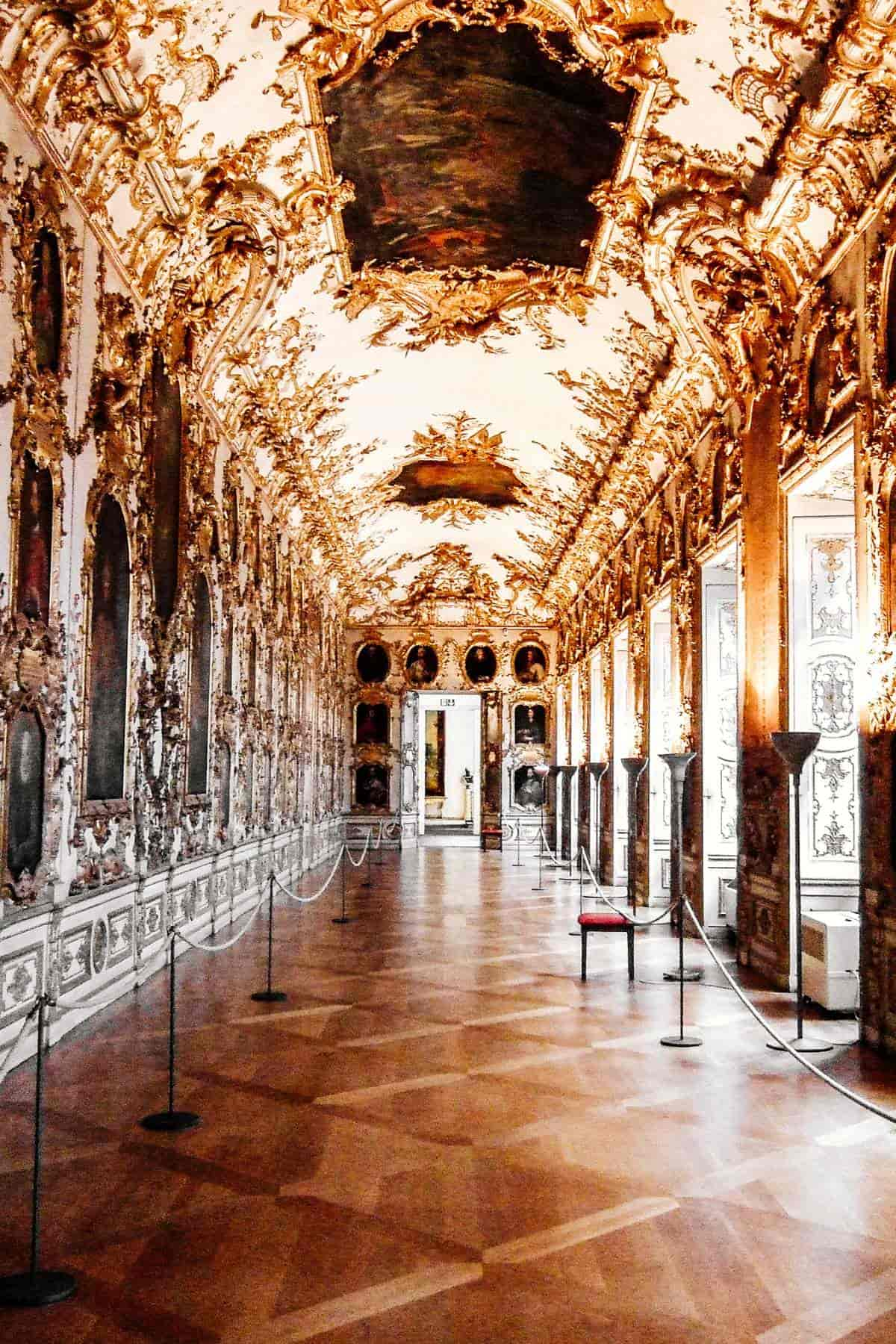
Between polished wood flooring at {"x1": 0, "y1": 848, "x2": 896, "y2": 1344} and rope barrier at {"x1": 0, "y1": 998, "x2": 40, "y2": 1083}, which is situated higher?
rope barrier at {"x1": 0, "y1": 998, "x2": 40, "y2": 1083}

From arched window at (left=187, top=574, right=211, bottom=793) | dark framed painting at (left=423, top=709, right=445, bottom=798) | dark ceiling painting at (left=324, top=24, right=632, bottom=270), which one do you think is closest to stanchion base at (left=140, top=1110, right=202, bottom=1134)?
arched window at (left=187, top=574, right=211, bottom=793)

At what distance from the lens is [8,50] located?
7.39m

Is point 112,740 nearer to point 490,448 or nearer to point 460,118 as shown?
point 460,118

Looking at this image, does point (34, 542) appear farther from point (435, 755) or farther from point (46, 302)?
point (435, 755)

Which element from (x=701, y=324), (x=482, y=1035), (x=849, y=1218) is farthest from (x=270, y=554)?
(x=849, y=1218)

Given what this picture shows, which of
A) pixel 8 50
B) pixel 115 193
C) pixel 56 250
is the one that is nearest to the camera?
pixel 8 50

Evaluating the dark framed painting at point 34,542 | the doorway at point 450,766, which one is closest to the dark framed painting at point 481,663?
the doorway at point 450,766

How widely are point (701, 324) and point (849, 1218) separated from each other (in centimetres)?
983

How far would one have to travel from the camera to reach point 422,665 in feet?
114

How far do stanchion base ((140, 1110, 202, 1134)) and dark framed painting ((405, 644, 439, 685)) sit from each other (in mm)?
28076

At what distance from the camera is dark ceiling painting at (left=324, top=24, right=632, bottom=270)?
9281mm

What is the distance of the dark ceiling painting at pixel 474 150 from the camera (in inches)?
365

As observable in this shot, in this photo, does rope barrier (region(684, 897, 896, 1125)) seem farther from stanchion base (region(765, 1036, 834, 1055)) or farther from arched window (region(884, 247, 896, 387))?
arched window (region(884, 247, 896, 387))

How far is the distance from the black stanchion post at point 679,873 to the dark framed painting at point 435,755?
28.3 meters
